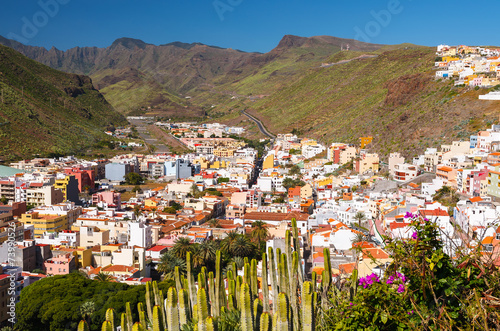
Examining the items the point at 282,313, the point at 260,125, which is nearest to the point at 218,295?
the point at 282,313

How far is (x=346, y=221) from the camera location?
91.9ft

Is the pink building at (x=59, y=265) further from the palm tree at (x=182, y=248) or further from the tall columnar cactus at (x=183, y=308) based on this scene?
the tall columnar cactus at (x=183, y=308)

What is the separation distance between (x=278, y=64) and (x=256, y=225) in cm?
16522

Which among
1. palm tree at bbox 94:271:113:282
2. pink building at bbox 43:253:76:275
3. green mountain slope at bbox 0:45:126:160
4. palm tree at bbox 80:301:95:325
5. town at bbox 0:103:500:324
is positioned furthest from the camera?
green mountain slope at bbox 0:45:126:160

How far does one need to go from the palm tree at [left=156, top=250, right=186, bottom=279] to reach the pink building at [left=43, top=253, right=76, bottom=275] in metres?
3.65

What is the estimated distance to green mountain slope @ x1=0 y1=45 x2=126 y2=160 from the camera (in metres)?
57.9

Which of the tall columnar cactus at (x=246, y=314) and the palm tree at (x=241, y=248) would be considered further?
the palm tree at (x=241, y=248)

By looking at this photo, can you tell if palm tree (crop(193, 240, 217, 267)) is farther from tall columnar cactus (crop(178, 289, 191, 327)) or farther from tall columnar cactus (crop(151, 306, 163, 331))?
tall columnar cactus (crop(151, 306, 163, 331))

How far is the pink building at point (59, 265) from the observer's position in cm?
1922

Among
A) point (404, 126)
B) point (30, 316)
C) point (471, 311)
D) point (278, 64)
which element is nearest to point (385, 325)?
point (471, 311)

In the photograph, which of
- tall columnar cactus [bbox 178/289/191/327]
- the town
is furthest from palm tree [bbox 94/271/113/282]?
tall columnar cactus [bbox 178/289/191/327]

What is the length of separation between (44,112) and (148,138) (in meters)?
20.6


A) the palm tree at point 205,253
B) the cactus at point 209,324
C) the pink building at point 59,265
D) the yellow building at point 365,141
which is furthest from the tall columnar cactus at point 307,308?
the yellow building at point 365,141

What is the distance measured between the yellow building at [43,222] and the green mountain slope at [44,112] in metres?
28.5
